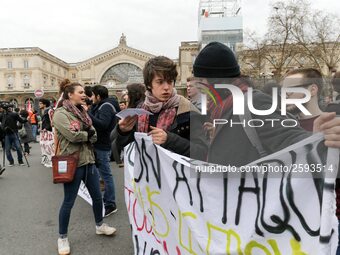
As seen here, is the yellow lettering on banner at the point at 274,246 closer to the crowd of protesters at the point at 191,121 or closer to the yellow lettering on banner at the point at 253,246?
the yellow lettering on banner at the point at 253,246

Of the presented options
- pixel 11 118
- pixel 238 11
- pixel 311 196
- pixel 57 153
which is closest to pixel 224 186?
pixel 311 196

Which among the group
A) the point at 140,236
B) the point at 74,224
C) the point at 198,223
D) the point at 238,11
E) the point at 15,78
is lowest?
the point at 74,224

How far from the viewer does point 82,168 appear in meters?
3.52

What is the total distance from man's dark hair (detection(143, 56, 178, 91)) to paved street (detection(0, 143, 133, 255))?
1983 millimetres

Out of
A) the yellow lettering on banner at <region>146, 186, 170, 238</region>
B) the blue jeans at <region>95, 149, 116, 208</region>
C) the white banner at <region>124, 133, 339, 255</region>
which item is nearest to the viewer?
the white banner at <region>124, 133, 339, 255</region>

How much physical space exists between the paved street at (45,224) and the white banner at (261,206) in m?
1.72

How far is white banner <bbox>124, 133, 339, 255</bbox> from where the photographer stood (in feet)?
5.19

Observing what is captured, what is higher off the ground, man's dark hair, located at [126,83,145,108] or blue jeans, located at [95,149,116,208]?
man's dark hair, located at [126,83,145,108]

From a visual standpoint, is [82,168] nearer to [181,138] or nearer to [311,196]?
[181,138]

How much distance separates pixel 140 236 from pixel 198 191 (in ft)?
3.23

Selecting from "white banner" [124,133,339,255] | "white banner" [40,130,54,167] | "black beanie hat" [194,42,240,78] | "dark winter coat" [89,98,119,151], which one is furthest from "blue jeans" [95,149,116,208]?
"white banner" [40,130,54,167]

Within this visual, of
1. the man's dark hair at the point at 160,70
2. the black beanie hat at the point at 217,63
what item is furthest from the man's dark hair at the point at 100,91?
the black beanie hat at the point at 217,63

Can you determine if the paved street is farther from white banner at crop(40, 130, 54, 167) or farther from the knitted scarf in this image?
white banner at crop(40, 130, 54, 167)

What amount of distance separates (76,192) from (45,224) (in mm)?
1225
